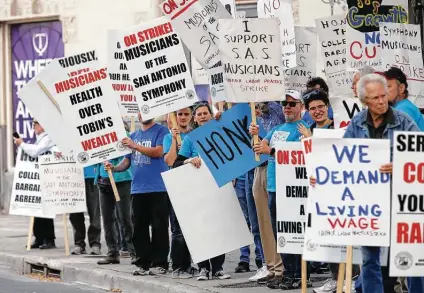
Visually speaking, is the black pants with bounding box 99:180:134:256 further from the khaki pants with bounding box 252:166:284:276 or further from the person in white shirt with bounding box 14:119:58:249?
the khaki pants with bounding box 252:166:284:276

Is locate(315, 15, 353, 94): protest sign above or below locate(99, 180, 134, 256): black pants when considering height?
above

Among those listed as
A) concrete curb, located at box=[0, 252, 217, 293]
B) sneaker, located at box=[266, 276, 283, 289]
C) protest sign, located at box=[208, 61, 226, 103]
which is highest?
protest sign, located at box=[208, 61, 226, 103]

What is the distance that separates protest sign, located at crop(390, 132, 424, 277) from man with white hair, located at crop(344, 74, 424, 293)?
1.01 feet

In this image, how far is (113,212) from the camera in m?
16.0

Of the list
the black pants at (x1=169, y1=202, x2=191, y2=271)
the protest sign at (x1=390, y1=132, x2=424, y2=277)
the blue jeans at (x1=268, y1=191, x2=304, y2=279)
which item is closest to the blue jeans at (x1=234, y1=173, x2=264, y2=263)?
the black pants at (x1=169, y1=202, x2=191, y2=271)

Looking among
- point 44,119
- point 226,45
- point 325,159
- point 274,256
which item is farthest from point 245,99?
point 44,119

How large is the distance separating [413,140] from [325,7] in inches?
464

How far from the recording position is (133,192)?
46.7 ft

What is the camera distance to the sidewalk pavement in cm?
1307

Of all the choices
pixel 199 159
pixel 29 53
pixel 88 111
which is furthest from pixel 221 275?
pixel 29 53

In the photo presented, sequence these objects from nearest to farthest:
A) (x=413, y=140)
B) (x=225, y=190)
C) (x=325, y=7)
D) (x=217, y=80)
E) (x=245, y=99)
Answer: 1. (x=413, y=140)
2. (x=245, y=99)
3. (x=225, y=190)
4. (x=217, y=80)
5. (x=325, y=7)

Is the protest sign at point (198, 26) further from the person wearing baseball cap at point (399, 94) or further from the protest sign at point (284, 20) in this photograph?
the person wearing baseball cap at point (399, 94)

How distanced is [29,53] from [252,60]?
14047 millimetres

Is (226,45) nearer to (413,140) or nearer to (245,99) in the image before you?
(245,99)
